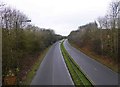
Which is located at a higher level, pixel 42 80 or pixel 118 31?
pixel 118 31

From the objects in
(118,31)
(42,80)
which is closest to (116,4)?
(118,31)

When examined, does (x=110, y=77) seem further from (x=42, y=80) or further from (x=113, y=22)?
(x=113, y=22)

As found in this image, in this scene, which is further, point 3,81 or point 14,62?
point 14,62

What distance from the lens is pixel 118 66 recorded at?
34156 millimetres

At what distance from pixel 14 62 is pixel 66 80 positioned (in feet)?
22.0

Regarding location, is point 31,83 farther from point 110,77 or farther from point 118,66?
point 118,66

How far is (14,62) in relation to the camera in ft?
99.5

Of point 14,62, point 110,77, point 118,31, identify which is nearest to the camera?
point 110,77

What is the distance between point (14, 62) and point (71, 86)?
884 cm

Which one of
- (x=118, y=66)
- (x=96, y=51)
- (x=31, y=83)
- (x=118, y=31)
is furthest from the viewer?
(x=96, y=51)

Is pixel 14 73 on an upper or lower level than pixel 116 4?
lower

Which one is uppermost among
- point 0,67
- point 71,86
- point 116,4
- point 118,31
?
point 116,4

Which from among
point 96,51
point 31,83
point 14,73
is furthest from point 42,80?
point 96,51

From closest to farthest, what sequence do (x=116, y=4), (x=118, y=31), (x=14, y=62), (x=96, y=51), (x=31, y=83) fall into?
(x=31, y=83) → (x=14, y=62) → (x=118, y=31) → (x=116, y=4) → (x=96, y=51)
